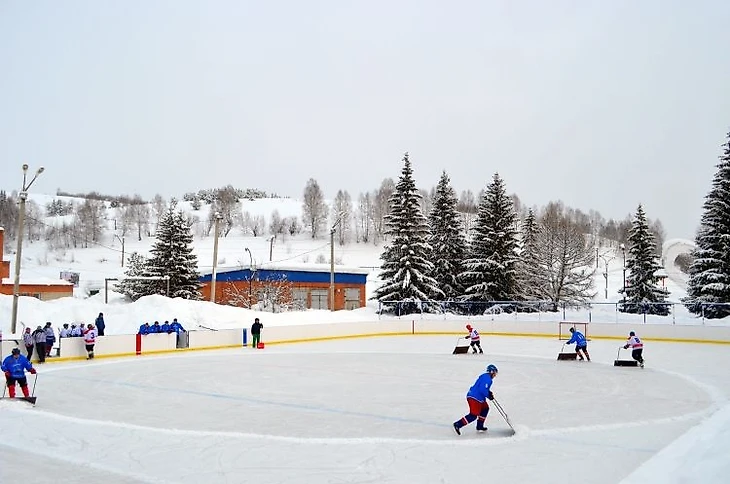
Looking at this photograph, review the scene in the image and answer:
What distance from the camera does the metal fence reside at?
31841 millimetres

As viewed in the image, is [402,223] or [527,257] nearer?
[402,223]

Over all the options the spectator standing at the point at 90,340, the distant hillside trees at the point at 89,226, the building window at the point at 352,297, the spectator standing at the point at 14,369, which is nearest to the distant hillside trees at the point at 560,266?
the building window at the point at 352,297

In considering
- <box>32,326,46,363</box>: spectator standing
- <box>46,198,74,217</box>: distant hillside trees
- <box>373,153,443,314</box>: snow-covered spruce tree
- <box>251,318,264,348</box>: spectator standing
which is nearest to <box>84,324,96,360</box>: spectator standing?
<box>32,326,46,363</box>: spectator standing

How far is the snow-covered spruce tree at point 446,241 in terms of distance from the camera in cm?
4516

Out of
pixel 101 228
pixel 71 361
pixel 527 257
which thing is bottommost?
pixel 71 361

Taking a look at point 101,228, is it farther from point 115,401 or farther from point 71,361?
point 115,401

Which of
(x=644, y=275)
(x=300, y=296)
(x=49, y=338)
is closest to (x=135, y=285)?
(x=300, y=296)

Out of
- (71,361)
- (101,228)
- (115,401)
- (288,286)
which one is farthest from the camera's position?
(101,228)

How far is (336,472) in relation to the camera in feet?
26.2

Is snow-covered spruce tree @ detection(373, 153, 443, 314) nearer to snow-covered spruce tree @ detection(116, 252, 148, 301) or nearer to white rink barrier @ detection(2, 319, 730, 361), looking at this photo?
white rink barrier @ detection(2, 319, 730, 361)

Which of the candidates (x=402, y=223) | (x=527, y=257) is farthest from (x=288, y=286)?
(x=527, y=257)

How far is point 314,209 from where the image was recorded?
118750mm

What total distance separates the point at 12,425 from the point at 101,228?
116 metres

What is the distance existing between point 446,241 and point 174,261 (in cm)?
1977
